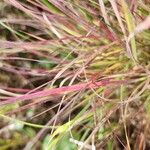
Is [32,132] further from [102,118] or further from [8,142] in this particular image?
[102,118]

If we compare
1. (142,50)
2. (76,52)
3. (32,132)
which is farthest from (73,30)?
(32,132)

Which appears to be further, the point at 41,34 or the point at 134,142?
the point at 41,34

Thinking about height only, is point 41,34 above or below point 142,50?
above

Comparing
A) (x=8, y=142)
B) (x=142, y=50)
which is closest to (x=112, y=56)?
(x=142, y=50)

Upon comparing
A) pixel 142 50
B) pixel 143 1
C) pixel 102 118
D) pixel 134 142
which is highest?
pixel 143 1

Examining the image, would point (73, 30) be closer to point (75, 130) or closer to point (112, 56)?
point (112, 56)

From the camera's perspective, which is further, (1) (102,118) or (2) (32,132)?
(2) (32,132)
